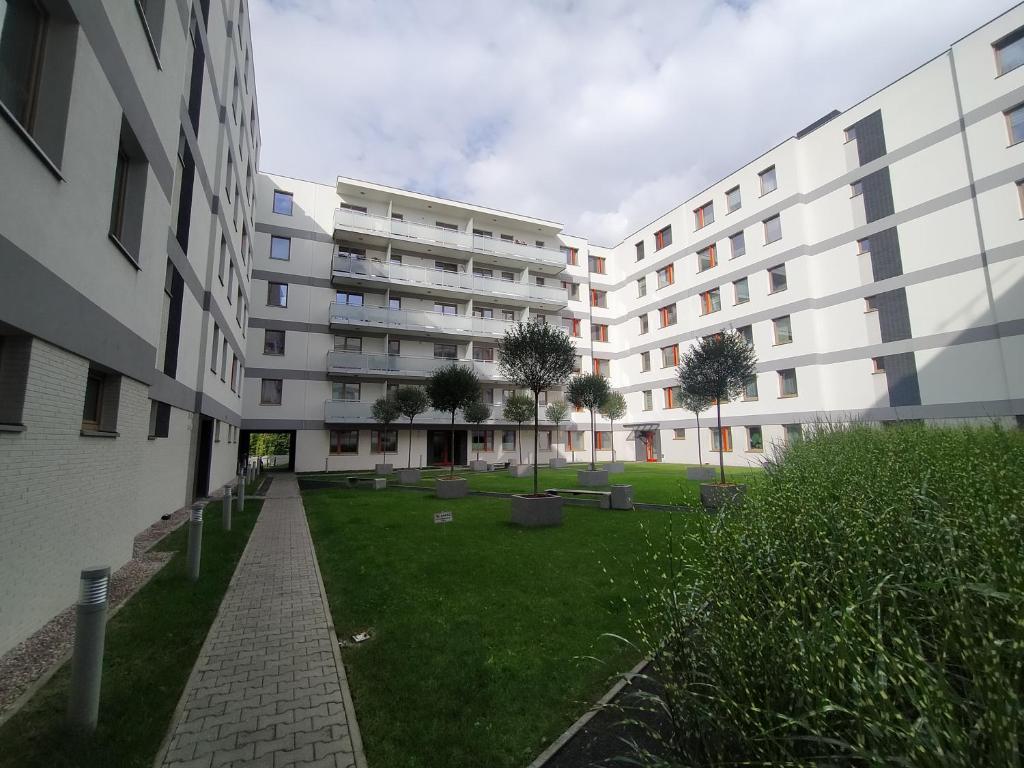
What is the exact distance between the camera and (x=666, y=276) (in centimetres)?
3747

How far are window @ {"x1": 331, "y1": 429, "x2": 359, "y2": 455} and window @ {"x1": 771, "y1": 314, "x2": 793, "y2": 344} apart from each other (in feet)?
87.3

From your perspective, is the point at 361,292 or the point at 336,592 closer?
the point at 336,592

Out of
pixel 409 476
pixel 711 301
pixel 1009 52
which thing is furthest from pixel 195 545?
pixel 711 301

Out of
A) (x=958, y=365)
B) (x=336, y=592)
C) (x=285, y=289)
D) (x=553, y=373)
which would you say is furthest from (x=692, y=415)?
(x=336, y=592)

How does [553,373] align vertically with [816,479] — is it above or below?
above

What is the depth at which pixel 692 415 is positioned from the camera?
32656 millimetres

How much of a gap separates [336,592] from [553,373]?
26.6ft

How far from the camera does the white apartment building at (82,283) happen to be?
4512mm

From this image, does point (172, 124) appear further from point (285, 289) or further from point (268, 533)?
point (285, 289)

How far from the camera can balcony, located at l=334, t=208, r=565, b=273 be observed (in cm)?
3088

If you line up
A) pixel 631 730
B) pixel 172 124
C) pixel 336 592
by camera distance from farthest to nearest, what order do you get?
pixel 172 124 < pixel 336 592 < pixel 631 730

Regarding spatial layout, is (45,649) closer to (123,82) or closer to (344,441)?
(123,82)

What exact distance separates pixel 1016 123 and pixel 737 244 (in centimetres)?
1343

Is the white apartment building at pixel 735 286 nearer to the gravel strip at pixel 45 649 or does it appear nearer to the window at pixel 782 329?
the window at pixel 782 329
